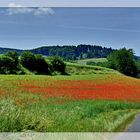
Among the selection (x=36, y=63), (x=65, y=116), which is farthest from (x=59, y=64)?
(x=65, y=116)

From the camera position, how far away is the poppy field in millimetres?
9945

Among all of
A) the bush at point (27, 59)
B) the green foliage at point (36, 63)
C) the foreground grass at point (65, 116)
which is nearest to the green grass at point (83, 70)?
the bush at point (27, 59)

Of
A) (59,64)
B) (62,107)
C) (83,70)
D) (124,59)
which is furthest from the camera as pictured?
(83,70)

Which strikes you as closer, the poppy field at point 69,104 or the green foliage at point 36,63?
the poppy field at point 69,104

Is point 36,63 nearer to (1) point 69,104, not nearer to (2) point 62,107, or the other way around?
(1) point 69,104

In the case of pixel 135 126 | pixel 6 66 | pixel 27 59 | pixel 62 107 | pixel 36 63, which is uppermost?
pixel 27 59

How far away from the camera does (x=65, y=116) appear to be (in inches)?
507

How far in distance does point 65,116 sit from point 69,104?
3.03 metres

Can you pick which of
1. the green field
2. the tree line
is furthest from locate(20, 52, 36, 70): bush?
the green field

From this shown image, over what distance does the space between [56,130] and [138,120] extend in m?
5.15

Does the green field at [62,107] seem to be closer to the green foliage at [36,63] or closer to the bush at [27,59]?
the green foliage at [36,63]

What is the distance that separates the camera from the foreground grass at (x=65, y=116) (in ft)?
31.5

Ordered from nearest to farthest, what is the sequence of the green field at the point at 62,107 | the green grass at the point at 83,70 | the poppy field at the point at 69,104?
the green field at the point at 62,107 < the poppy field at the point at 69,104 < the green grass at the point at 83,70
